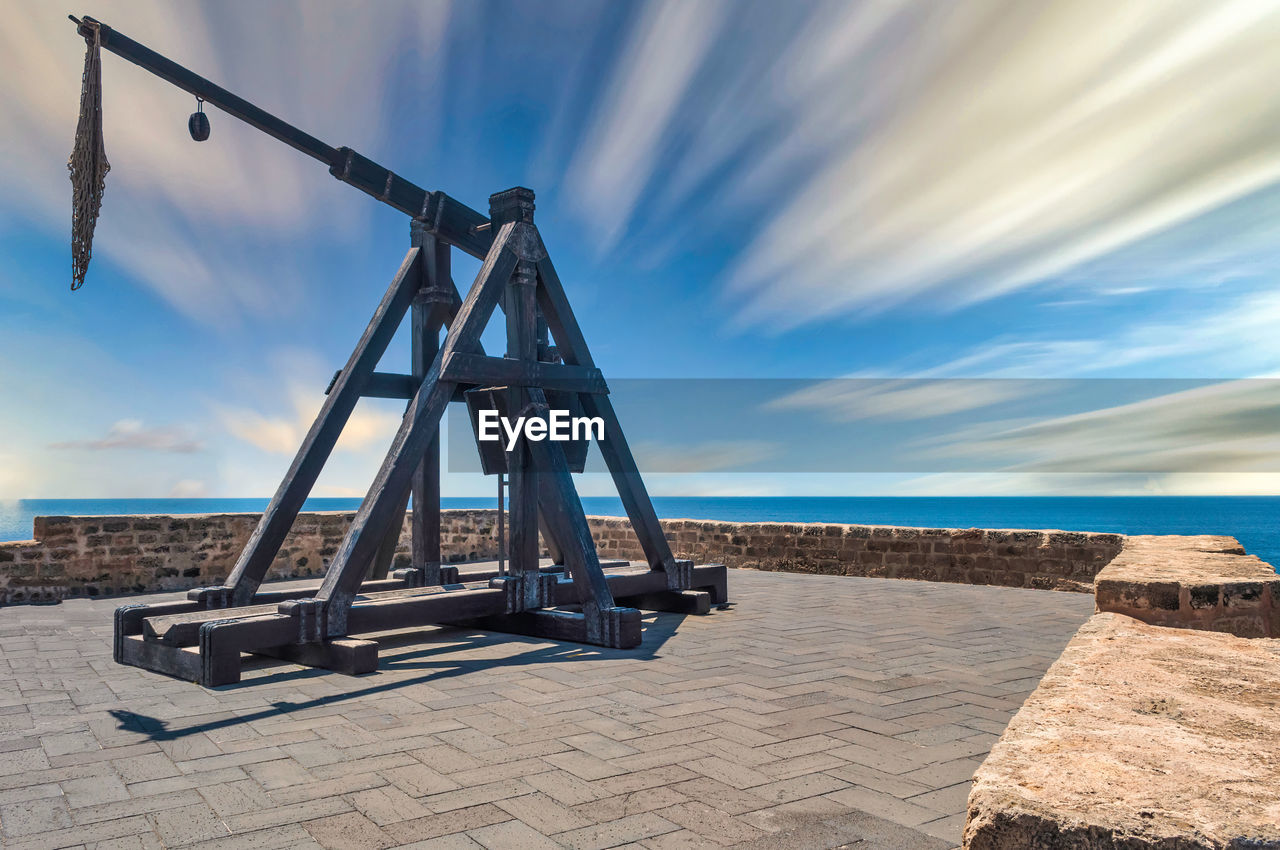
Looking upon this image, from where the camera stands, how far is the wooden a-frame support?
4.85m

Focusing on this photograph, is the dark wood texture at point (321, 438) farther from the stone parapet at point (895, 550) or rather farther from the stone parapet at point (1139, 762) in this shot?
the stone parapet at point (895, 550)

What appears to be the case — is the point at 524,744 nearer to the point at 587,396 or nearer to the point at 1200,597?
the point at 1200,597

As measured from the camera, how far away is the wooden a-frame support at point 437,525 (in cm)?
485

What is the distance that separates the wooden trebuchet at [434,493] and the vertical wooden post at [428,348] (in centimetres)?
1

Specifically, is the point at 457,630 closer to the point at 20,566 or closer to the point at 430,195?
the point at 430,195

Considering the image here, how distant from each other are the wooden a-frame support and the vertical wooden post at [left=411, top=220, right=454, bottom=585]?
1 cm

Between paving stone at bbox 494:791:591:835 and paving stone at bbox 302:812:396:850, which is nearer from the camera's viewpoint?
paving stone at bbox 302:812:396:850

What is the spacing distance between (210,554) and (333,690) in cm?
631

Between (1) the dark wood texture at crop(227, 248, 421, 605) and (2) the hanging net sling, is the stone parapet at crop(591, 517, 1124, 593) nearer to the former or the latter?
(1) the dark wood texture at crop(227, 248, 421, 605)

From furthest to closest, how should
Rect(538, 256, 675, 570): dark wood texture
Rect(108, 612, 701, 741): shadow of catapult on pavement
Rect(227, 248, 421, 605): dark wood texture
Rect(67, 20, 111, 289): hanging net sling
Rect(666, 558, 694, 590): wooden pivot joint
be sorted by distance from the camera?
Rect(666, 558, 694, 590): wooden pivot joint
Rect(538, 256, 675, 570): dark wood texture
Rect(227, 248, 421, 605): dark wood texture
Rect(67, 20, 111, 289): hanging net sling
Rect(108, 612, 701, 741): shadow of catapult on pavement

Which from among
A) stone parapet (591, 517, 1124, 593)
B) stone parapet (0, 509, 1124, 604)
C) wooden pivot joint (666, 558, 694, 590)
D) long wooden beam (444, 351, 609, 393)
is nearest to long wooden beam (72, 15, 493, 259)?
long wooden beam (444, 351, 609, 393)

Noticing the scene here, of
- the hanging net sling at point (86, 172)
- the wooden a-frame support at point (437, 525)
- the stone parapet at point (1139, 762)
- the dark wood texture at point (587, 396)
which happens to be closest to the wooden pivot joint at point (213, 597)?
the wooden a-frame support at point (437, 525)

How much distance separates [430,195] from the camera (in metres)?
6.47

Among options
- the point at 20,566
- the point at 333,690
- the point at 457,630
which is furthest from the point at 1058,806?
the point at 20,566
